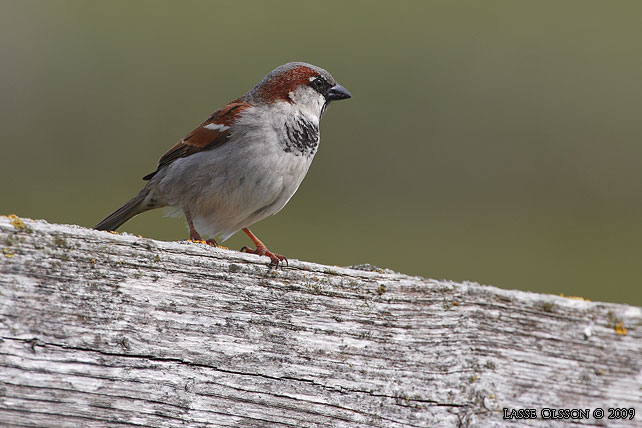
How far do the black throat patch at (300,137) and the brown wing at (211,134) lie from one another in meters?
0.25

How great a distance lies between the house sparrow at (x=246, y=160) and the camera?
3.55 metres

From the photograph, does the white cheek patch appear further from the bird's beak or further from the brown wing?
the bird's beak

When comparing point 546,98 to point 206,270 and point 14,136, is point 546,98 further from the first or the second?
point 206,270

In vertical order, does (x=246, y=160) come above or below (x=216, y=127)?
below

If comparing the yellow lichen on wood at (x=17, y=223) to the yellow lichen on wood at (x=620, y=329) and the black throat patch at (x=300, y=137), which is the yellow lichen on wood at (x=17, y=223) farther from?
the black throat patch at (x=300, y=137)

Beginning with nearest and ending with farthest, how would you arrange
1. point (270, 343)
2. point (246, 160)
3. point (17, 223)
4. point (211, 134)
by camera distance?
point (17, 223)
point (270, 343)
point (246, 160)
point (211, 134)

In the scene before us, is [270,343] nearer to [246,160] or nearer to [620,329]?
[620,329]

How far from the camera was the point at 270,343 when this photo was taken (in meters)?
1.86

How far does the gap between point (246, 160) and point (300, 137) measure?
0.92ft

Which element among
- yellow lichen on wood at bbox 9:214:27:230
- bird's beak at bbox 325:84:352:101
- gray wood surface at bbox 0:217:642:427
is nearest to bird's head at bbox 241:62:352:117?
bird's beak at bbox 325:84:352:101

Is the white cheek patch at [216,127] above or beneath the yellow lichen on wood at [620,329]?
above

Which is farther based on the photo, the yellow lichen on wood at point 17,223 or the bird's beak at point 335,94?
the bird's beak at point 335,94

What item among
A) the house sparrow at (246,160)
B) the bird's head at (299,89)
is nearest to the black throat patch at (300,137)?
the house sparrow at (246,160)

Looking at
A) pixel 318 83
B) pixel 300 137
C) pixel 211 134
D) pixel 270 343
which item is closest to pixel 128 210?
pixel 211 134
